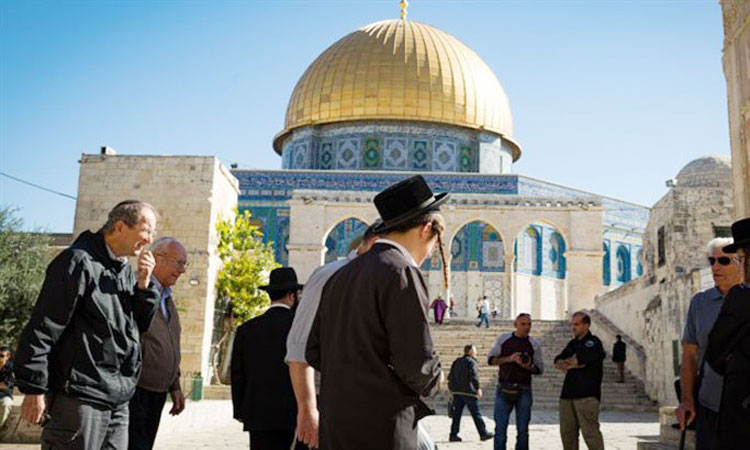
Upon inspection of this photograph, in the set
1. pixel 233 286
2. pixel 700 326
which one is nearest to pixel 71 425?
pixel 700 326

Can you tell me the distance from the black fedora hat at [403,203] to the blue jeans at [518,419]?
3920mm

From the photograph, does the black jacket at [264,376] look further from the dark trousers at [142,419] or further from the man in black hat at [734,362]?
the man in black hat at [734,362]

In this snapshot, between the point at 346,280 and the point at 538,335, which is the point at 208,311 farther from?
the point at 346,280

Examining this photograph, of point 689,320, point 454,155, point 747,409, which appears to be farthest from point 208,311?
point 454,155

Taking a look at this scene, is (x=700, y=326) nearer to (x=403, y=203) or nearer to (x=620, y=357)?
(x=403, y=203)

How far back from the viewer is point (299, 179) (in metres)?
27.9

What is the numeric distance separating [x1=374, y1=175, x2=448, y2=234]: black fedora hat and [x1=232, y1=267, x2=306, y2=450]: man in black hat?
160 cm

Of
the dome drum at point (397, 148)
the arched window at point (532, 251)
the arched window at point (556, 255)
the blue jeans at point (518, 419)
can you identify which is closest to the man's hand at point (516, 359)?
the blue jeans at point (518, 419)

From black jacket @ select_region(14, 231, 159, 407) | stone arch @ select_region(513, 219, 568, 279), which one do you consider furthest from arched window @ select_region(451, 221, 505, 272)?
black jacket @ select_region(14, 231, 159, 407)

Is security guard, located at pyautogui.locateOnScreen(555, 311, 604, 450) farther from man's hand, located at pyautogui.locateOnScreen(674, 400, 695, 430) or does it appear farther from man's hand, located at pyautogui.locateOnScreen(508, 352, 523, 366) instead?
man's hand, located at pyautogui.locateOnScreen(674, 400, 695, 430)

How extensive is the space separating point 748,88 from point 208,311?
29.4ft

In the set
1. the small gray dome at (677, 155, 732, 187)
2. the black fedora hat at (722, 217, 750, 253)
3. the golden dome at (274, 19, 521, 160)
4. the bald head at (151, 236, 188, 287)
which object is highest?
the golden dome at (274, 19, 521, 160)

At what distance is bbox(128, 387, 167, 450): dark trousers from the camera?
3.64 meters

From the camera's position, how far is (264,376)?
3760 millimetres
